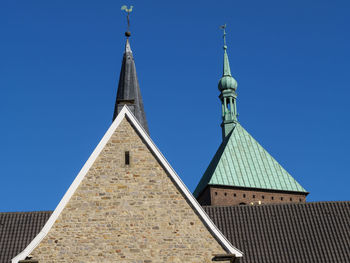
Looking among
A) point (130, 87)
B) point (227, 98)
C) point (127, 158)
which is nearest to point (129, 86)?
point (130, 87)

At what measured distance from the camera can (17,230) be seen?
24.0 metres

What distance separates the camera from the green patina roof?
171 feet

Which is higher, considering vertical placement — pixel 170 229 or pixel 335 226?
pixel 335 226

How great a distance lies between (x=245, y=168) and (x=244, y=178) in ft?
3.61

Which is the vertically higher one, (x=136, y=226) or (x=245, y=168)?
(x=245, y=168)

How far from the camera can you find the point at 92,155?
1959 cm

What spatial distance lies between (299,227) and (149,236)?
24.3 feet

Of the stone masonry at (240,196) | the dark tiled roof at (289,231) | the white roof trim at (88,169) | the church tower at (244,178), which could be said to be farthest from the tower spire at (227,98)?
the white roof trim at (88,169)

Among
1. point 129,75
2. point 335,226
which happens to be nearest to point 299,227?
point 335,226

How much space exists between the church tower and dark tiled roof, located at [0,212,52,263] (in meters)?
26.1

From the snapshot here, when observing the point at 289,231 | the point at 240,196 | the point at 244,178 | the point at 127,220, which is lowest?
the point at 127,220

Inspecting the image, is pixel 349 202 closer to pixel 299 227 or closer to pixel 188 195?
pixel 299 227

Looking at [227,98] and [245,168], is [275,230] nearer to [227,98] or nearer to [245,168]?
[245,168]

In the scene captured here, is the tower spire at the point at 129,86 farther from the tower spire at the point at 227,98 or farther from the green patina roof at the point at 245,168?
the tower spire at the point at 227,98
